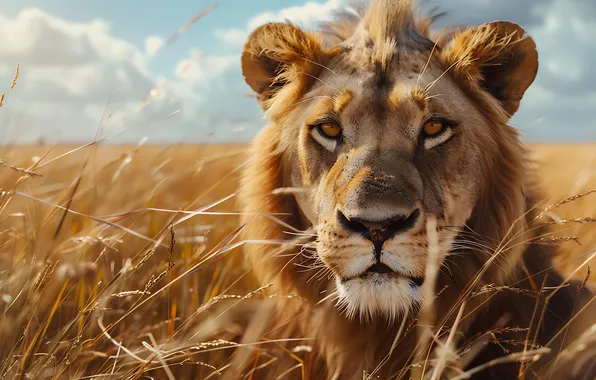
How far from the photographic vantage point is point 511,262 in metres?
3.15

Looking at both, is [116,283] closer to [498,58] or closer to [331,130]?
[331,130]

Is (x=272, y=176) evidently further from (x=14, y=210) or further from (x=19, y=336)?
(x=14, y=210)

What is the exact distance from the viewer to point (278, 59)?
380 centimetres

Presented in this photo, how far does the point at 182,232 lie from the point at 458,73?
98.5 inches

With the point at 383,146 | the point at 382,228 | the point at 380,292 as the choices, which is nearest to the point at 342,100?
the point at 383,146

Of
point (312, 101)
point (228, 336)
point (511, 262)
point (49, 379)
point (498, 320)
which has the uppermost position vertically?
point (312, 101)

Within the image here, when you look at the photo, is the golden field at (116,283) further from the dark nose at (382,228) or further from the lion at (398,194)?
the dark nose at (382,228)

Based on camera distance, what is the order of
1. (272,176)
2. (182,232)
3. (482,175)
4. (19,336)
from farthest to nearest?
(182,232)
(272,176)
(482,175)
(19,336)

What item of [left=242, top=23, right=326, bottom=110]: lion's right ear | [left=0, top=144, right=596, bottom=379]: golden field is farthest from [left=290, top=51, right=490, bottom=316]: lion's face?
[left=0, top=144, right=596, bottom=379]: golden field

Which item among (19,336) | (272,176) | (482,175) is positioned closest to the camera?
(19,336)

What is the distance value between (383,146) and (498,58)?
0.99 meters

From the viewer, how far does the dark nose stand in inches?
105

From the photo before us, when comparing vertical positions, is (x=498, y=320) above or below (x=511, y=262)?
below

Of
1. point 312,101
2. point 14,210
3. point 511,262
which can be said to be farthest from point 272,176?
point 14,210
